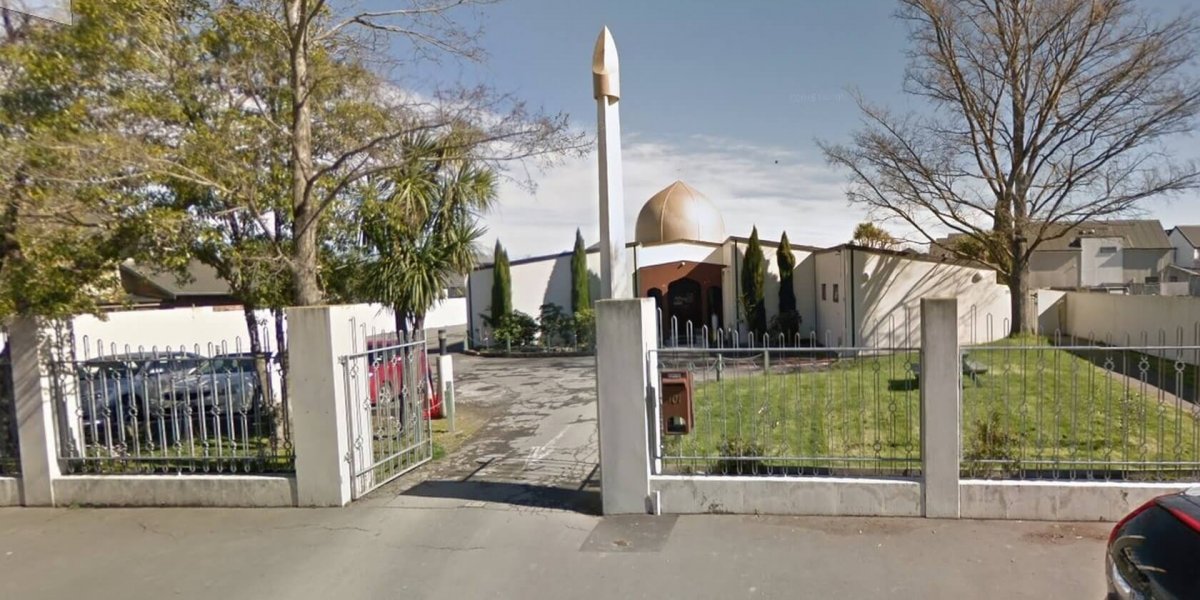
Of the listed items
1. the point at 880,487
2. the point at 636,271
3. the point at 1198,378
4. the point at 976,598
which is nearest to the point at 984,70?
the point at 636,271

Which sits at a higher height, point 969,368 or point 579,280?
point 579,280

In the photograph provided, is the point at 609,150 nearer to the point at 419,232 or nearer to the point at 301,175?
the point at 301,175

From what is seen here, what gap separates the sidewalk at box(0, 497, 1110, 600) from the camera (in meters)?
4.09

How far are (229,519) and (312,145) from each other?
4191 millimetres

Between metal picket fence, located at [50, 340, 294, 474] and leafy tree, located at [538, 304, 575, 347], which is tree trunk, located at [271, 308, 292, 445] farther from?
leafy tree, located at [538, 304, 575, 347]

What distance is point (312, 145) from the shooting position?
7152mm

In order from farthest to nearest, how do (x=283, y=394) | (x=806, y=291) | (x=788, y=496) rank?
(x=806, y=291) < (x=283, y=394) < (x=788, y=496)

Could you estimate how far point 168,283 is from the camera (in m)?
19.7

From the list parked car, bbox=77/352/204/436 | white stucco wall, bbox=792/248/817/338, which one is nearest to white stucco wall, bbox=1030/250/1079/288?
white stucco wall, bbox=792/248/817/338

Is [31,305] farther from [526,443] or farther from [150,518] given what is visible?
[526,443]

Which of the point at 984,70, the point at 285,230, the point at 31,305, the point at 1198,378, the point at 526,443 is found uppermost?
the point at 984,70

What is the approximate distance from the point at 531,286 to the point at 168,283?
1202 centimetres

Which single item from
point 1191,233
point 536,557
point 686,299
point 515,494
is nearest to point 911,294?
point 686,299

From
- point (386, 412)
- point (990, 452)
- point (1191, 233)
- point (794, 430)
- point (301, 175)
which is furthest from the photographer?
point (1191, 233)
